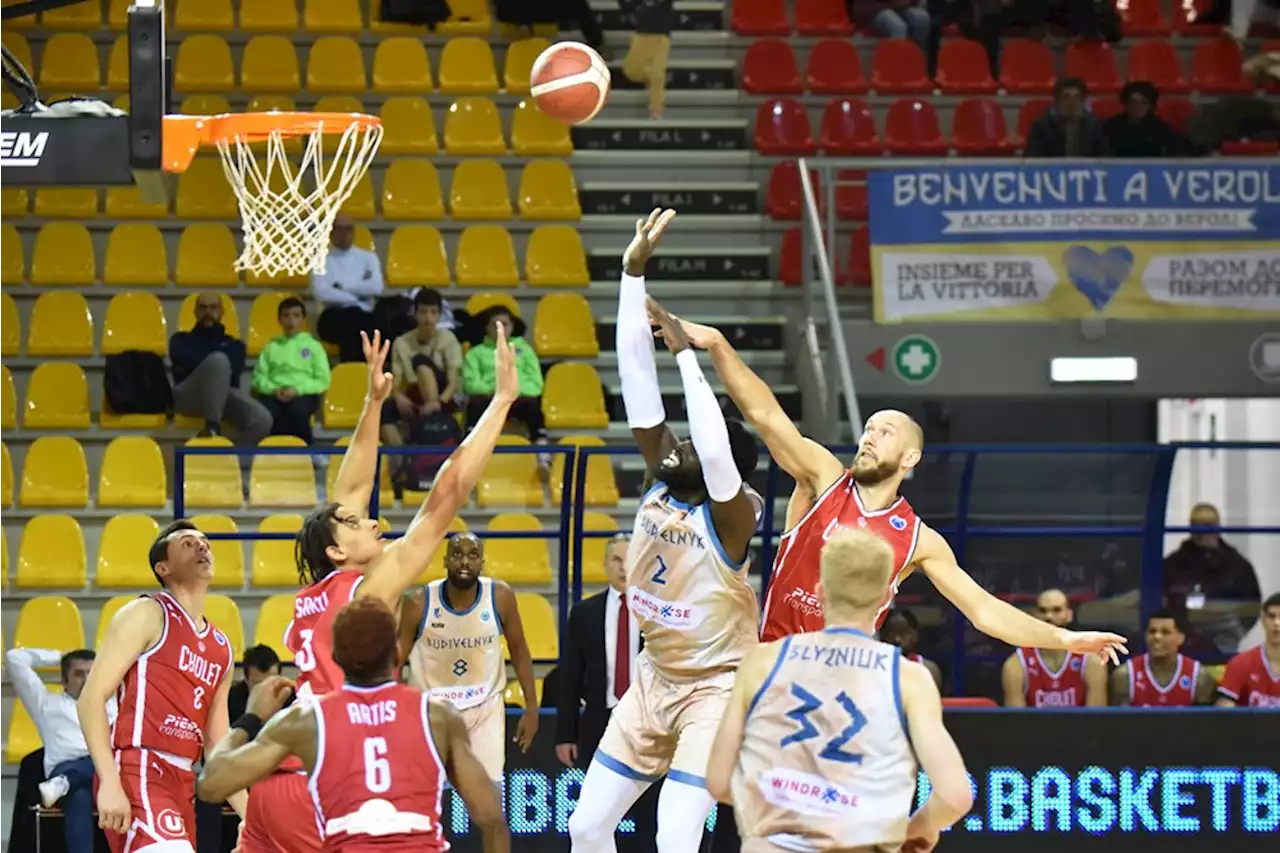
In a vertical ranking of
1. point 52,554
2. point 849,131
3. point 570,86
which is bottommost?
point 52,554

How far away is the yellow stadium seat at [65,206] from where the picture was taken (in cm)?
1430

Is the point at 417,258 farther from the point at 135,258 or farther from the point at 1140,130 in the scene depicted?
the point at 1140,130

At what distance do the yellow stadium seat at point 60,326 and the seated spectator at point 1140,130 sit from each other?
7408mm

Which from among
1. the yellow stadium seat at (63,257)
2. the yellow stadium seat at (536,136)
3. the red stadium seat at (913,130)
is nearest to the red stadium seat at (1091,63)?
the red stadium seat at (913,130)

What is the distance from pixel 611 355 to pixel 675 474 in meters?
7.17

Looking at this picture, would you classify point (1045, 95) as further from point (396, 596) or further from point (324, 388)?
point (396, 596)

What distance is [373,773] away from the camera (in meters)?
5.00

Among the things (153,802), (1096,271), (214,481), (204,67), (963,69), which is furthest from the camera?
(963,69)

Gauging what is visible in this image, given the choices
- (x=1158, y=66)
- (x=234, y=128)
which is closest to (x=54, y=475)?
(x=234, y=128)

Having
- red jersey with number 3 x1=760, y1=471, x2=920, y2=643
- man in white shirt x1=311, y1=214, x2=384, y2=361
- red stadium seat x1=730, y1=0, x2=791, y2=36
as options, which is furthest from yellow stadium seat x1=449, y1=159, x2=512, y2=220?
red jersey with number 3 x1=760, y1=471, x2=920, y2=643

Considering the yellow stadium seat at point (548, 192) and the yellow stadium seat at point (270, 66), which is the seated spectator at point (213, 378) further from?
the yellow stadium seat at point (548, 192)

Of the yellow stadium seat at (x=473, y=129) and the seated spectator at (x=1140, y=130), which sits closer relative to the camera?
the seated spectator at (x=1140, y=130)

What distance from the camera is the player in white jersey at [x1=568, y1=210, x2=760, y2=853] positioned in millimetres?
6852

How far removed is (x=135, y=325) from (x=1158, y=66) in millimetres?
8255
